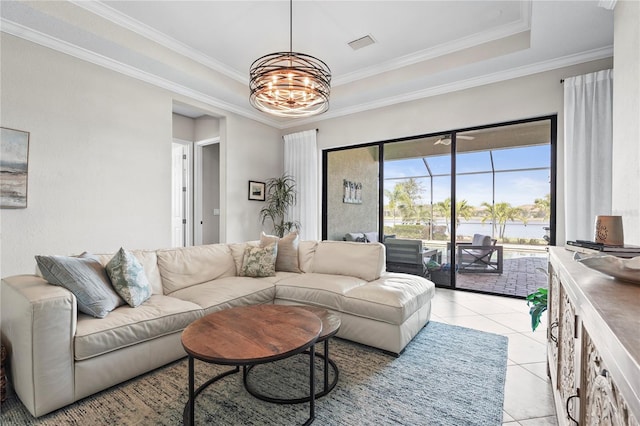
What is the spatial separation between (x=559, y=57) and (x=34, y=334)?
508cm

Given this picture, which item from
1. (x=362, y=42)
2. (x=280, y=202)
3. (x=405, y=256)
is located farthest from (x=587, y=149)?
(x=280, y=202)

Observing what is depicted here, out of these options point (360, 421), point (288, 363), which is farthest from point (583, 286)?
point (288, 363)

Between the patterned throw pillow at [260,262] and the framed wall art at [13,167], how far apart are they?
213cm

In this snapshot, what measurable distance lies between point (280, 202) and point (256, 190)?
0.49m

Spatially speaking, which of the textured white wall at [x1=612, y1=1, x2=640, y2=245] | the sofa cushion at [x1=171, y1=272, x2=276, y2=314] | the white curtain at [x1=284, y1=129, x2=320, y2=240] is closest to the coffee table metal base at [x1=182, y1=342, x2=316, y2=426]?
the sofa cushion at [x1=171, y1=272, x2=276, y2=314]

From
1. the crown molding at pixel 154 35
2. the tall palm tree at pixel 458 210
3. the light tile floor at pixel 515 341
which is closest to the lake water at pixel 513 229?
the tall palm tree at pixel 458 210

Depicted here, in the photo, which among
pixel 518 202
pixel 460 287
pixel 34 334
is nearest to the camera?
pixel 34 334

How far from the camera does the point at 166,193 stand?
13.4 ft

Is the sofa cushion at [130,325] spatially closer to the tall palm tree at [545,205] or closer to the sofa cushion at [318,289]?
the sofa cushion at [318,289]

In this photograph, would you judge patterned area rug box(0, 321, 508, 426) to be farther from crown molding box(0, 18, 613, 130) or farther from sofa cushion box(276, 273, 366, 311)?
crown molding box(0, 18, 613, 130)

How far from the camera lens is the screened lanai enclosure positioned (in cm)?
396

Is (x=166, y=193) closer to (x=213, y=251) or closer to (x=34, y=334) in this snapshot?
(x=213, y=251)

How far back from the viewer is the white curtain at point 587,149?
3.14 metres

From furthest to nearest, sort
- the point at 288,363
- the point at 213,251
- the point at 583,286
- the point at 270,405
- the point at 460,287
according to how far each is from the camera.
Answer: the point at 460,287, the point at 213,251, the point at 288,363, the point at 270,405, the point at 583,286
